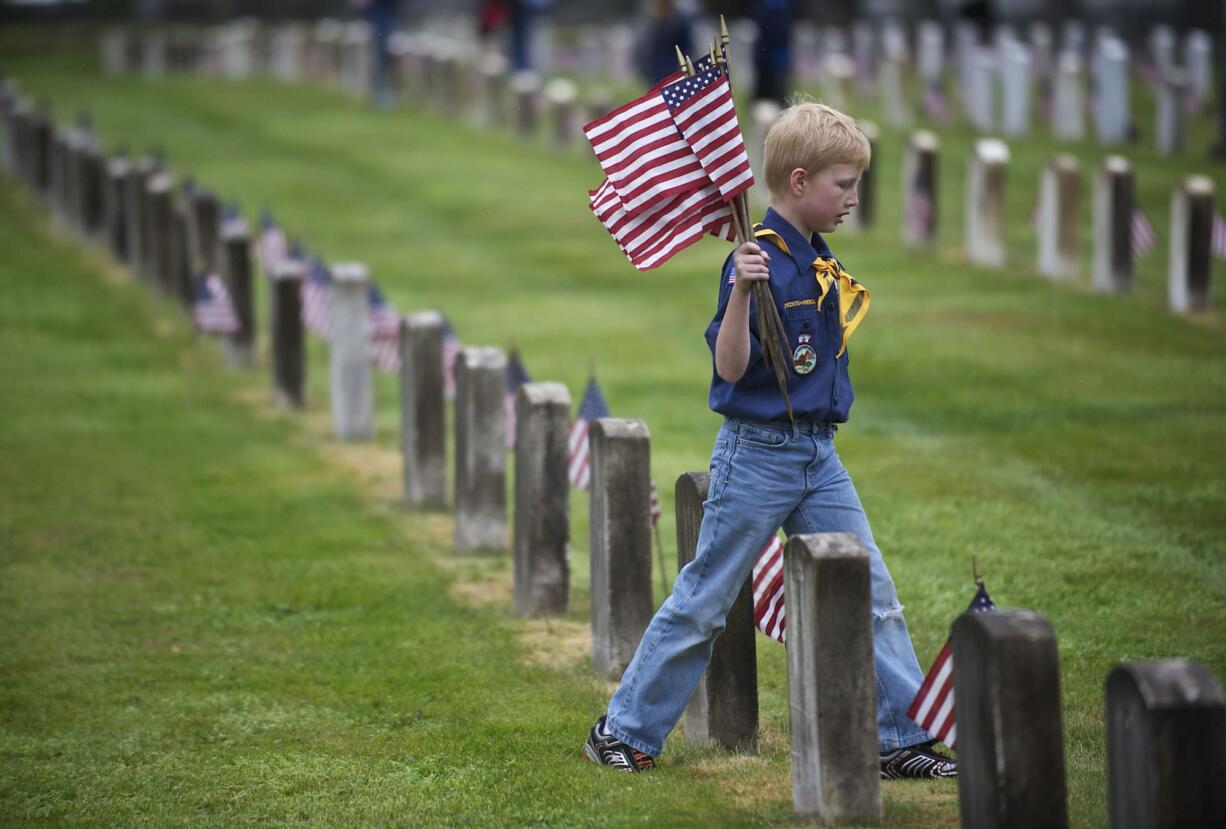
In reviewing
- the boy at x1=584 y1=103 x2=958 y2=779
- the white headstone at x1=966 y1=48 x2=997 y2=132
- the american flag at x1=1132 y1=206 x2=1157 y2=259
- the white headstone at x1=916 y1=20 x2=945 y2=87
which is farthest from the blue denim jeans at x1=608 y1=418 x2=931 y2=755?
the white headstone at x1=916 y1=20 x2=945 y2=87

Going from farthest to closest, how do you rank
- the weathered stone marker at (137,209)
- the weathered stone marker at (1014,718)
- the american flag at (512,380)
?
the weathered stone marker at (137,209) < the american flag at (512,380) < the weathered stone marker at (1014,718)

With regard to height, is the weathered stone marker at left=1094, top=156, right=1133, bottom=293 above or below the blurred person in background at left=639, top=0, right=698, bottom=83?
below

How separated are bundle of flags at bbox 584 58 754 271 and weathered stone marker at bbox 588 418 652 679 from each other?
1.08 meters

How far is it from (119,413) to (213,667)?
231 inches

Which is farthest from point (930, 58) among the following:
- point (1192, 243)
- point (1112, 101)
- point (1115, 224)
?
point (1192, 243)

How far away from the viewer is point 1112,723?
4.13 m

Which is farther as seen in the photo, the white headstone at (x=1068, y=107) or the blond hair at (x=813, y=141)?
the white headstone at (x=1068, y=107)

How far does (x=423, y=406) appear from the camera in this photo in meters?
9.64

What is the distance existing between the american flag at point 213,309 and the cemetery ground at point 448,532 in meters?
0.56

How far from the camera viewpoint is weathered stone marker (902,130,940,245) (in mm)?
17016

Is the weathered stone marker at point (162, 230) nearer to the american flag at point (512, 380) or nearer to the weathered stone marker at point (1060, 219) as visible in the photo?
the weathered stone marker at point (1060, 219)

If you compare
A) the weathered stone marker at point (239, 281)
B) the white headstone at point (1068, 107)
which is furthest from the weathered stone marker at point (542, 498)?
the white headstone at point (1068, 107)

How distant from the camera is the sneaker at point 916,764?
5383 mm

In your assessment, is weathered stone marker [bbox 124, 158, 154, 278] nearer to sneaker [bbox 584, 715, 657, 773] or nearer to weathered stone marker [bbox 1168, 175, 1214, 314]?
weathered stone marker [bbox 1168, 175, 1214, 314]
